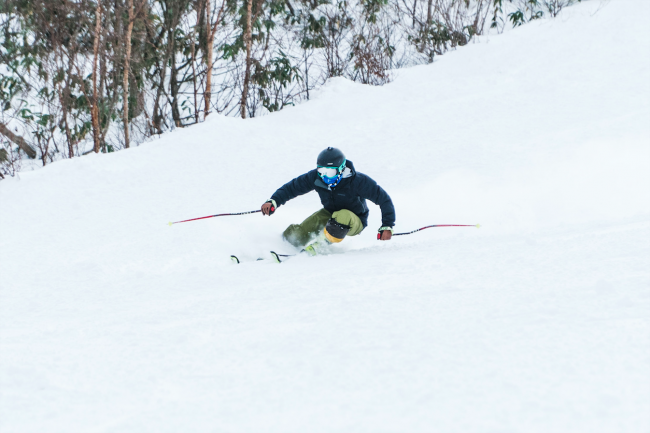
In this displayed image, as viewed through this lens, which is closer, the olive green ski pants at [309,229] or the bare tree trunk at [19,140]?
the olive green ski pants at [309,229]

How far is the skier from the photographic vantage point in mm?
3559

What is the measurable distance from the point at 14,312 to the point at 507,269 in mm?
2528

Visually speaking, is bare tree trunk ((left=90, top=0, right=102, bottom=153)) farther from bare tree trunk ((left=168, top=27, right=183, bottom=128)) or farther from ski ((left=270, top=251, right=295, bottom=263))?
ski ((left=270, top=251, right=295, bottom=263))

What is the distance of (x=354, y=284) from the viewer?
2.50m

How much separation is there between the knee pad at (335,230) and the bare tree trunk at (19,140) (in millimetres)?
6037

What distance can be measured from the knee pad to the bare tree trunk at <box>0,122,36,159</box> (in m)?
6.04

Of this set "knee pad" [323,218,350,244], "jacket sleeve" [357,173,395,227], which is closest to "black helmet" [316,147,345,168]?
"jacket sleeve" [357,173,395,227]

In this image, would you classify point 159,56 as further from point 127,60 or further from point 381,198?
point 381,198

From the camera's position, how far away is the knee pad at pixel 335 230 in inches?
144

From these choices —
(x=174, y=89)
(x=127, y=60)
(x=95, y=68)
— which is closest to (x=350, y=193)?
(x=95, y=68)

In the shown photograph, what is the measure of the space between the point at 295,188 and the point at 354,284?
5.14ft

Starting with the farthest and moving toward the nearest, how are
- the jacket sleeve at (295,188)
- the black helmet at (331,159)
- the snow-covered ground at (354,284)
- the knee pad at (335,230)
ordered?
the jacket sleeve at (295,188) < the knee pad at (335,230) < the black helmet at (331,159) < the snow-covered ground at (354,284)

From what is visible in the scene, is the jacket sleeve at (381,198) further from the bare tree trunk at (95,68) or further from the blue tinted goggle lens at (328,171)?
the bare tree trunk at (95,68)

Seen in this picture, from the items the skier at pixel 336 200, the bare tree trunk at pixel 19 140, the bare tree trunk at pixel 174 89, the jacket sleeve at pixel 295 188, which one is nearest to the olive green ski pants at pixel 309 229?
the skier at pixel 336 200
